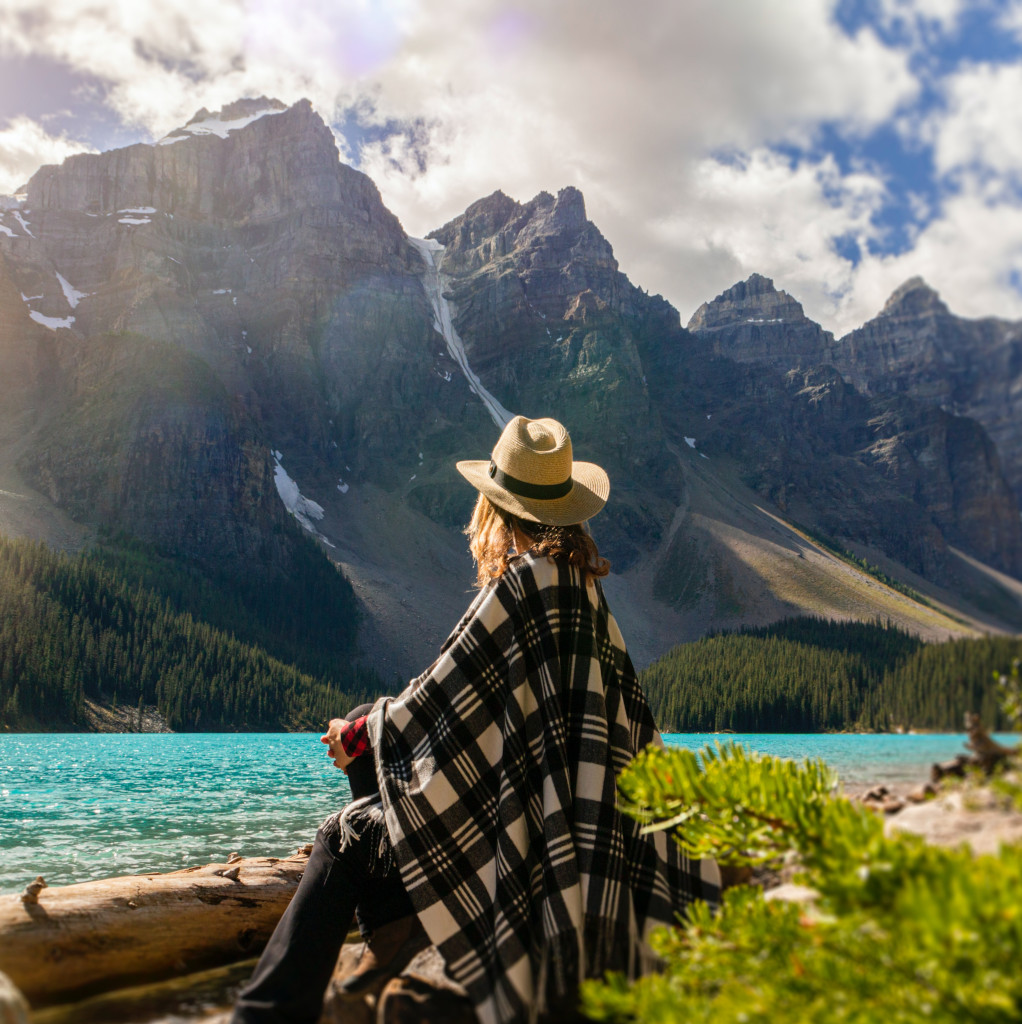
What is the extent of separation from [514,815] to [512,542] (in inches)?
41.3

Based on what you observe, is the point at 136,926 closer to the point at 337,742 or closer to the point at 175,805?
the point at 337,742

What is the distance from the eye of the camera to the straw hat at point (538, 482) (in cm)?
304

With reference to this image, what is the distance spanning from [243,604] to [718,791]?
11210 cm

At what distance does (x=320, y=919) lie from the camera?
278 cm

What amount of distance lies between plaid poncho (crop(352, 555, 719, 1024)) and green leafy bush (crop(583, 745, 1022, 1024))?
0.84m

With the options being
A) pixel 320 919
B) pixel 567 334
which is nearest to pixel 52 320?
pixel 567 334

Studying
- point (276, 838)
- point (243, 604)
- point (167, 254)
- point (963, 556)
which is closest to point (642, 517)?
point (243, 604)

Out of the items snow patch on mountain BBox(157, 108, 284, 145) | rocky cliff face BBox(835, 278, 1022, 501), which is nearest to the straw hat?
rocky cliff face BBox(835, 278, 1022, 501)

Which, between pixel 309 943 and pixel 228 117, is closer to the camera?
pixel 309 943

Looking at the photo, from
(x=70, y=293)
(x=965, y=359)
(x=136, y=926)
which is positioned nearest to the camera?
(x=965, y=359)

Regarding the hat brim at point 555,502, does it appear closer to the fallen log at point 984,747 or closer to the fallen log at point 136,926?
the fallen log at point 984,747

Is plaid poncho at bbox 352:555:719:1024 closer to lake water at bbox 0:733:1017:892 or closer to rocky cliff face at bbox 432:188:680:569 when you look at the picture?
lake water at bbox 0:733:1017:892

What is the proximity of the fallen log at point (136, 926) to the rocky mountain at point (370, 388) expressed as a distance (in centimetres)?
9981

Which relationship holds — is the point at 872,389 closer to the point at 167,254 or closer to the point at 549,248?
the point at 167,254
